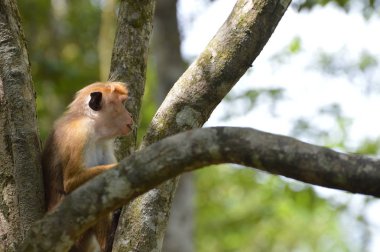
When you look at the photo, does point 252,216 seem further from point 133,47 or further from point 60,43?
point 133,47

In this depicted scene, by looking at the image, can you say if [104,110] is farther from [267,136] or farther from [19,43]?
[267,136]

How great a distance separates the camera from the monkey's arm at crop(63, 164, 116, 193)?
6.19 m

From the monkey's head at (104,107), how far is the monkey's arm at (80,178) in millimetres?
426

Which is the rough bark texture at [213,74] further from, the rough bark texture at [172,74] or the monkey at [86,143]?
the rough bark texture at [172,74]

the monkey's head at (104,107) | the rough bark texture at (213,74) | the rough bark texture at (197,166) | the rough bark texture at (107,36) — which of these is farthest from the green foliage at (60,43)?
the rough bark texture at (197,166)

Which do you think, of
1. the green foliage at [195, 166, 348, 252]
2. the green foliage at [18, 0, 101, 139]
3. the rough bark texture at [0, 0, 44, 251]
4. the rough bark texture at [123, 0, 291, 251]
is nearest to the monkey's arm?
the rough bark texture at [123, 0, 291, 251]

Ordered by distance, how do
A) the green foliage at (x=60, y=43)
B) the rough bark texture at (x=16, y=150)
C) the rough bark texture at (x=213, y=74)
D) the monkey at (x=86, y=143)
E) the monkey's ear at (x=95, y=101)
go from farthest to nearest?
the green foliage at (x=60, y=43) < the monkey's ear at (x=95, y=101) < the monkey at (x=86, y=143) < the rough bark texture at (x=213, y=74) < the rough bark texture at (x=16, y=150)

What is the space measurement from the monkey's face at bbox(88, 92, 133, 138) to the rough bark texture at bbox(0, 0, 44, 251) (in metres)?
1.43

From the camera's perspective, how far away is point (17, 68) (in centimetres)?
517

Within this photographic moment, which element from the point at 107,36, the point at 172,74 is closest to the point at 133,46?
the point at 172,74

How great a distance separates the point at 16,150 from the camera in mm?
5012

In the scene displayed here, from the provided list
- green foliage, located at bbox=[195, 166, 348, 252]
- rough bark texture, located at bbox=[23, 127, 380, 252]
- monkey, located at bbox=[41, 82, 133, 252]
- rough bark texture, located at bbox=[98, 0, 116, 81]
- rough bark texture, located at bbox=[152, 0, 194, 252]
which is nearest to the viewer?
rough bark texture, located at bbox=[23, 127, 380, 252]

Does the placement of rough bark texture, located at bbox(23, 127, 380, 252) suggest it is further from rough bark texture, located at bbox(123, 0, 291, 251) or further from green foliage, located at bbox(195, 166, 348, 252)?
green foliage, located at bbox(195, 166, 348, 252)

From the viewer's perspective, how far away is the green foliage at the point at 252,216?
68.8ft
